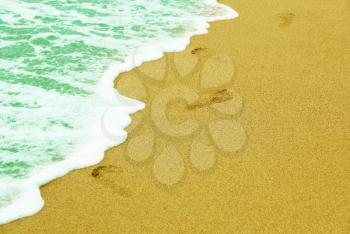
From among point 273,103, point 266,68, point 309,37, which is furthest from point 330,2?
point 273,103

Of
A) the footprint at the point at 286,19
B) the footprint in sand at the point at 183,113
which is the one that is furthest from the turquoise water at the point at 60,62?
the footprint at the point at 286,19

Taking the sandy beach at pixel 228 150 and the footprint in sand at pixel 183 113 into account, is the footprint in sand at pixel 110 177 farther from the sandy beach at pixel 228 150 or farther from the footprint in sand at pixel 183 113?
the footprint in sand at pixel 183 113

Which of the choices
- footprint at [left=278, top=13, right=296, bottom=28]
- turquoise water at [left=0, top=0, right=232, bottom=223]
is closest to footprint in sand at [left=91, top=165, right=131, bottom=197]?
turquoise water at [left=0, top=0, right=232, bottom=223]

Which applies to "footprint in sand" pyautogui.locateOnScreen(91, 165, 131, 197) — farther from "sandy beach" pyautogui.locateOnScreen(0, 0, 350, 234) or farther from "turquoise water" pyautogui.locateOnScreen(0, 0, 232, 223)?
"turquoise water" pyautogui.locateOnScreen(0, 0, 232, 223)

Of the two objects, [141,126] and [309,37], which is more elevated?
[309,37]

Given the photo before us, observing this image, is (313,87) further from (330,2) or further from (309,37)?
(330,2)

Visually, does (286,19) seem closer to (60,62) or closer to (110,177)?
(60,62)
